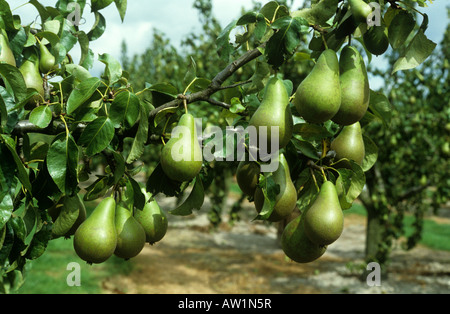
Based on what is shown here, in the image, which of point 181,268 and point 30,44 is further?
point 181,268

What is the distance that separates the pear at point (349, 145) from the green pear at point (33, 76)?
93 centimetres

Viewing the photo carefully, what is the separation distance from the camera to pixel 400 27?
113cm

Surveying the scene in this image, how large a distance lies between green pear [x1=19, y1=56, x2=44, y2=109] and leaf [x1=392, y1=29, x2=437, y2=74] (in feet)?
3.57

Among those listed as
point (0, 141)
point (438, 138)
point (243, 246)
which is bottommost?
point (243, 246)

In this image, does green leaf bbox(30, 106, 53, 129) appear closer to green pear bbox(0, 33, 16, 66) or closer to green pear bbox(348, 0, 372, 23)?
green pear bbox(0, 33, 16, 66)

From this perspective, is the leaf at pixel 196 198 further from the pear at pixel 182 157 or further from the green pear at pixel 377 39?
the green pear at pixel 377 39

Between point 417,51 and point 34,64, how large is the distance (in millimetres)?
1245

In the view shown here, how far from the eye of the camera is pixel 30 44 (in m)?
1.50

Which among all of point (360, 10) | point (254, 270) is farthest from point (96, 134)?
point (254, 270)

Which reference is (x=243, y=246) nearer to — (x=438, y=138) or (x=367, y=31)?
(x=438, y=138)

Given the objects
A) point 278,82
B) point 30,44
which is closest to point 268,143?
point 278,82

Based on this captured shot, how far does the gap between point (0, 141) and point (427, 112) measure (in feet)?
19.4

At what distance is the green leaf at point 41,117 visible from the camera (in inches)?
47.4

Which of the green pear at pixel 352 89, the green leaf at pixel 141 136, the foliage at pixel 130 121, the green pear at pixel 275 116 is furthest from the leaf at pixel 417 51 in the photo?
the green leaf at pixel 141 136
